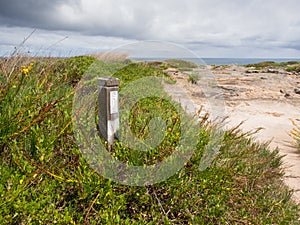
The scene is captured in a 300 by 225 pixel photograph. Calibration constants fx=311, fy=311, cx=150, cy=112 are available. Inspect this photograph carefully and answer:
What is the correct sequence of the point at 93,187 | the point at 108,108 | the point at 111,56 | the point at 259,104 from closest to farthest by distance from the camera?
the point at 93,187 → the point at 108,108 → the point at 111,56 → the point at 259,104

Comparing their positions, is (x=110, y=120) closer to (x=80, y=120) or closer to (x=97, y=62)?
(x=80, y=120)

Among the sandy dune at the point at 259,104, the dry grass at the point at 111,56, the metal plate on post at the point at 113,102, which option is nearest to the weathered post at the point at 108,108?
the metal plate on post at the point at 113,102

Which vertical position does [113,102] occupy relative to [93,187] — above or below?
above

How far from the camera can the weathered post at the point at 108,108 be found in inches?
117

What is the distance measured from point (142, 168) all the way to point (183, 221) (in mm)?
591

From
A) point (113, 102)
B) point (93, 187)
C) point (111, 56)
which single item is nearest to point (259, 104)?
point (111, 56)

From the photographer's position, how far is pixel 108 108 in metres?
2.98

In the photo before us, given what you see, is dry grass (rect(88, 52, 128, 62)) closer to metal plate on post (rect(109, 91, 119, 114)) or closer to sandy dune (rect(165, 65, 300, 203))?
sandy dune (rect(165, 65, 300, 203))

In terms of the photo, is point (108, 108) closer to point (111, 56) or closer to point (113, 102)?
point (113, 102)

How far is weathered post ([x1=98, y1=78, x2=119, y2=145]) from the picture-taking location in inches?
117

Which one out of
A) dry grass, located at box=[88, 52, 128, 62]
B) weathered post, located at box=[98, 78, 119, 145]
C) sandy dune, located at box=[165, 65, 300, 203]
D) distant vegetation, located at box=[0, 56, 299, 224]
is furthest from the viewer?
dry grass, located at box=[88, 52, 128, 62]

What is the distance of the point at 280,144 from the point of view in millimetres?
6426

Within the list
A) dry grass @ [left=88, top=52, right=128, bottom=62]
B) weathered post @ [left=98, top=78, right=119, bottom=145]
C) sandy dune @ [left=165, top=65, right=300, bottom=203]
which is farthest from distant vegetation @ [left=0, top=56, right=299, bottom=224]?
dry grass @ [left=88, top=52, right=128, bottom=62]

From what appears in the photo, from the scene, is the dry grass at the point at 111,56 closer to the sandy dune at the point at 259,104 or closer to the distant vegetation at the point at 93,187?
the sandy dune at the point at 259,104
